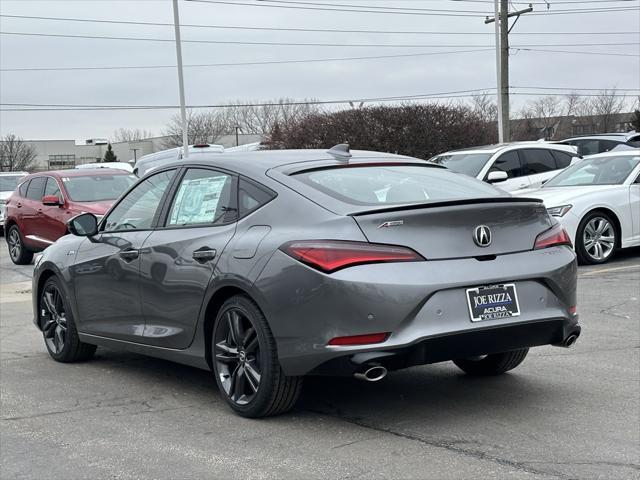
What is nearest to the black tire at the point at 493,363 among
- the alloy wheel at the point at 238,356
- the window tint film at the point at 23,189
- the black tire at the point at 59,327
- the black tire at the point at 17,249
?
the alloy wheel at the point at 238,356

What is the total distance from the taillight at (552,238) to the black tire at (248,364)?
5.10 ft

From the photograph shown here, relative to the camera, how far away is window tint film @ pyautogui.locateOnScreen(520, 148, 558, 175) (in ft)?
53.7

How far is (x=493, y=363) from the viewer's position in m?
5.95

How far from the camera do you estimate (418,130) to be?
2828 cm

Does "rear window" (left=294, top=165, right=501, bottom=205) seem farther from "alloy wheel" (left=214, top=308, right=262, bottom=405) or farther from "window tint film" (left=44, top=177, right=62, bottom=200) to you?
"window tint film" (left=44, top=177, right=62, bottom=200)

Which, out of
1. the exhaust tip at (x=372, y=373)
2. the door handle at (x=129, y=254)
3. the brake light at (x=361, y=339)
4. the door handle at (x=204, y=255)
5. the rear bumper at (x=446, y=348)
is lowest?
the exhaust tip at (x=372, y=373)

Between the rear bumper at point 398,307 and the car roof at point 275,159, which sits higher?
the car roof at point 275,159

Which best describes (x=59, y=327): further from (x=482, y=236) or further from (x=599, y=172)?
(x=599, y=172)

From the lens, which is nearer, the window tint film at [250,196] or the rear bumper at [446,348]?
the rear bumper at [446,348]

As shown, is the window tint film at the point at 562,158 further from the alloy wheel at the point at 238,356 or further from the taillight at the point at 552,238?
the alloy wheel at the point at 238,356

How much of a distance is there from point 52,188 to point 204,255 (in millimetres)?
11865

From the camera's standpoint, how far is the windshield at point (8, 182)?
25.2 m

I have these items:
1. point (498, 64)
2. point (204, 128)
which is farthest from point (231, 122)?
point (498, 64)

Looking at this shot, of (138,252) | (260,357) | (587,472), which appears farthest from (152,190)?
(587,472)
